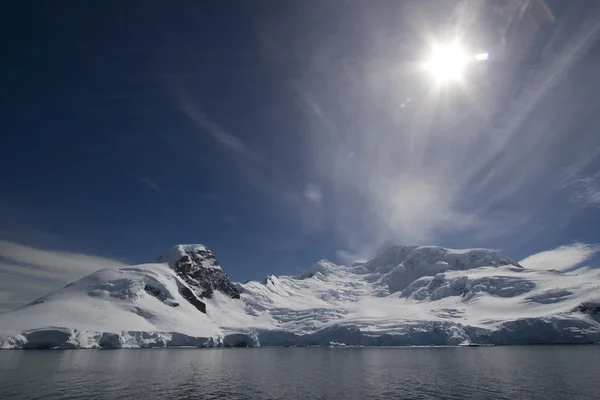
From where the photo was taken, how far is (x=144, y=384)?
41750 millimetres

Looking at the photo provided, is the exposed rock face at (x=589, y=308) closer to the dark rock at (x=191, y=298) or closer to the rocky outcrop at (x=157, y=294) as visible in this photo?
the dark rock at (x=191, y=298)

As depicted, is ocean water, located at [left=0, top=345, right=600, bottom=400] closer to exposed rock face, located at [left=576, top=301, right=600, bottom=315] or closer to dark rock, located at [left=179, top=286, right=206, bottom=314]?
exposed rock face, located at [left=576, top=301, right=600, bottom=315]

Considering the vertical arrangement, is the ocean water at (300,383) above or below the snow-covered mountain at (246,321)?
below

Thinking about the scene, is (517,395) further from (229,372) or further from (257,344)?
(257,344)

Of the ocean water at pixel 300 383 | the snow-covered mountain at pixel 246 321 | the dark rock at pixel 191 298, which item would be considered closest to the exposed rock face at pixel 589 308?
the snow-covered mountain at pixel 246 321

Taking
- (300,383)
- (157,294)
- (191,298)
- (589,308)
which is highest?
(191,298)

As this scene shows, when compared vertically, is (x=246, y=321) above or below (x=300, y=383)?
above

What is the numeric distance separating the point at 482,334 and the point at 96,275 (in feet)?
538

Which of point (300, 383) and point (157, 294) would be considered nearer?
point (300, 383)

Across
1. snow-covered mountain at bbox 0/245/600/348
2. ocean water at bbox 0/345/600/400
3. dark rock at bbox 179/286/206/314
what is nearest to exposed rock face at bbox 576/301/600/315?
snow-covered mountain at bbox 0/245/600/348

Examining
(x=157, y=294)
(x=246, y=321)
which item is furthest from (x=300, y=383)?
(x=246, y=321)

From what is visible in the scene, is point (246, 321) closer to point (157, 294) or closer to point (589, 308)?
point (157, 294)

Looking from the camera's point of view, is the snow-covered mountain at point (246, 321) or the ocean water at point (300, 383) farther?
the snow-covered mountain at point (246, 321)

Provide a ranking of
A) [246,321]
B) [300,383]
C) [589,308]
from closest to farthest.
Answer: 1. [300,383]
2. [589,308]
3. [246,321]
